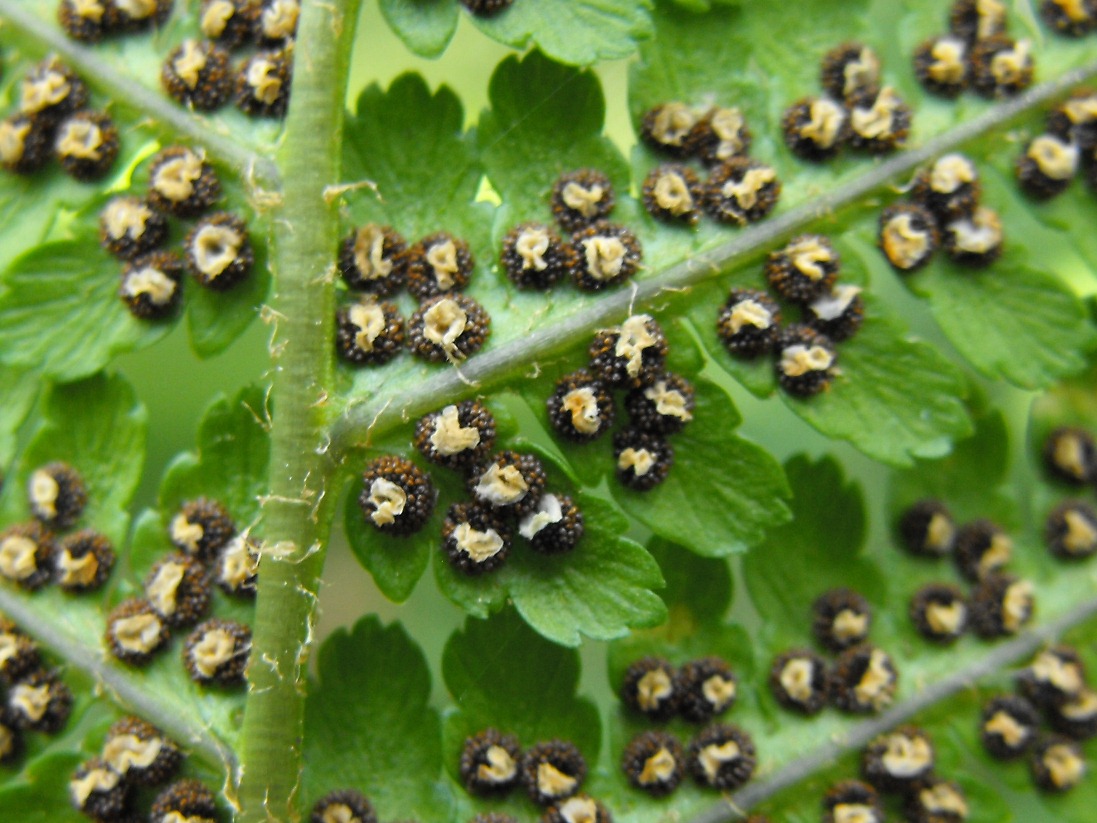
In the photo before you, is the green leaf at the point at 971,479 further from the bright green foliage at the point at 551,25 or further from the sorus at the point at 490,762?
the bright green foliage at the point at 551,25

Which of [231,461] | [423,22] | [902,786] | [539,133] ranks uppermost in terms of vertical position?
[423,22]

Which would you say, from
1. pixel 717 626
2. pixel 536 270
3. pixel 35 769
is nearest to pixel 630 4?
pixel 536 270

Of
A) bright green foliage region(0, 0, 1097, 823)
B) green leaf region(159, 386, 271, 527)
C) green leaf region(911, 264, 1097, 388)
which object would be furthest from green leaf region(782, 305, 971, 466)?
green leaf region(159, 386, 271, 527)

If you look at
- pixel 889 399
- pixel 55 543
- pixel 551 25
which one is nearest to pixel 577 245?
pixel 551 25

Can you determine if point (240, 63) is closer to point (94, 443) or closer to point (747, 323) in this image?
point (94, 443)

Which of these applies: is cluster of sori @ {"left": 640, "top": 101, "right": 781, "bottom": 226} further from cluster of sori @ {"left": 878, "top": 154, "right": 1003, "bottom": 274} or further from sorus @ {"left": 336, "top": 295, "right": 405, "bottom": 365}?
sorus @ {"left": 336, "top": 295, "right": 405, "bottom": 365}

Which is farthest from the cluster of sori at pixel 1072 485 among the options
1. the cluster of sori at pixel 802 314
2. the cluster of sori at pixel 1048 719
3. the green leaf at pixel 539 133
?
the green leaf at pixel 539 133
